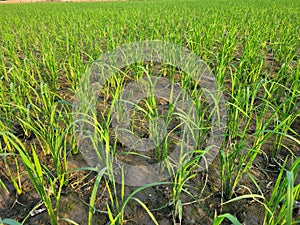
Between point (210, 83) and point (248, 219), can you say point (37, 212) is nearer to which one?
point (248, 219)

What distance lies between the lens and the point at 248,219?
114cm

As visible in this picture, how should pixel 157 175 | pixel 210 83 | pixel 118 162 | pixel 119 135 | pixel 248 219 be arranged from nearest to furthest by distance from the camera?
pixel 248 219 → pixel 157 175 → pixel 118 162 → pixel 119 135 → pixel 210 83

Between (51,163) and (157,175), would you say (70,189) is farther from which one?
(157,175)

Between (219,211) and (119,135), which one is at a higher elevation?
(119,135)

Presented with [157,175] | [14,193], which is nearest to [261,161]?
[157,175]

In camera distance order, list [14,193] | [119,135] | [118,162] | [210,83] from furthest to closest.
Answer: [210,83] < [119,135] < [118,162] < [14,193]

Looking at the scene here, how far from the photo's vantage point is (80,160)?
1.54 meters

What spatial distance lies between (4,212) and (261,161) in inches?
61.6

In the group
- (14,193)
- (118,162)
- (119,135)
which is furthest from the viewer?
(119,135)

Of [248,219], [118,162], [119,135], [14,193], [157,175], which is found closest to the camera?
[248,219]

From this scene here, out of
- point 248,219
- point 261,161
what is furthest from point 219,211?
point 261,161

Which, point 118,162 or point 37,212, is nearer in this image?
point 37,212

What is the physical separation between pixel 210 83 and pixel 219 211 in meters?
1.72

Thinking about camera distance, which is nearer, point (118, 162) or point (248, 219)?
point (248, 219)
